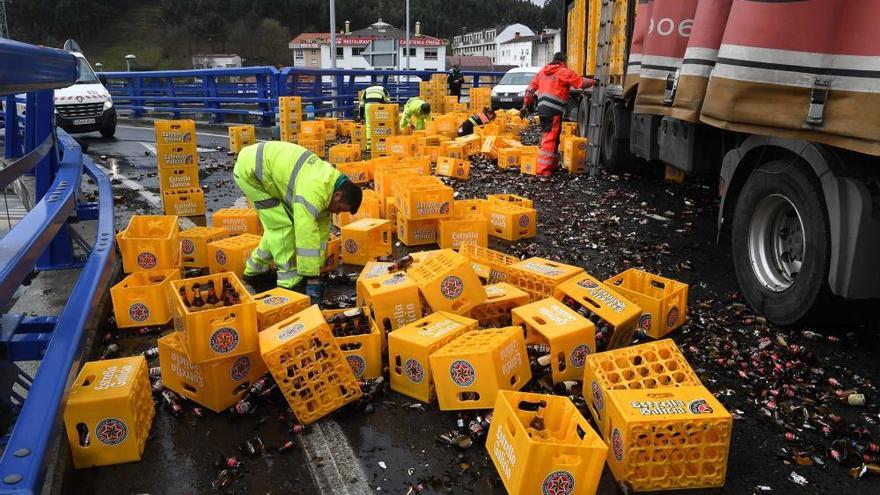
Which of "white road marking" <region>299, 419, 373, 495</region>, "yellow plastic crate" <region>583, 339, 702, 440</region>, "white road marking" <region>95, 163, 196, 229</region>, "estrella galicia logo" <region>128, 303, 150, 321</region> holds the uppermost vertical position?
"white road marking" <region>95, 163, 196, 229</region>

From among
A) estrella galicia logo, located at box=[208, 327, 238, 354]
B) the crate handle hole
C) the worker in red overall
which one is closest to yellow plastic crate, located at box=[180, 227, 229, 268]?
estrella galicia logo, located at box=[208, 327, 238, 354]

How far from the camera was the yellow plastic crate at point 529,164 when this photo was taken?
11.5m

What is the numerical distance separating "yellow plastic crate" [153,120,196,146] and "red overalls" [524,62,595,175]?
5882 millimetres

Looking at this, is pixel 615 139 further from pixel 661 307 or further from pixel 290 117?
pixel 290 117

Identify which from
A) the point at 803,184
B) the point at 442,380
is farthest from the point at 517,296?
the point at 803,184

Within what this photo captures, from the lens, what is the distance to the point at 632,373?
354cm

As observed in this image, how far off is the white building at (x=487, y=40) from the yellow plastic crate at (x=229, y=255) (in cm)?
10516

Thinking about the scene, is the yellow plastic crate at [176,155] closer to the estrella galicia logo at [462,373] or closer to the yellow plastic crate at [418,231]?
the yellow plastic crate at [418,231]

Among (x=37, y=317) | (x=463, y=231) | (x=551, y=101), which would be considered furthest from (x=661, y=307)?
(x=551, y=101)

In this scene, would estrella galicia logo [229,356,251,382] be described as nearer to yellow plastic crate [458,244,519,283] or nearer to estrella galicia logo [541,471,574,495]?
estrella galicia logo [541,471,574,495]

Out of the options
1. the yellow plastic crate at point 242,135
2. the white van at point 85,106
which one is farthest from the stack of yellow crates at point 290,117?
the white van at point 85,106

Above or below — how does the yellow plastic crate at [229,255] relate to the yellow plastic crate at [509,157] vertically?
below

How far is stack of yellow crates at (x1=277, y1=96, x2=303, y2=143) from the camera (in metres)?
15.0

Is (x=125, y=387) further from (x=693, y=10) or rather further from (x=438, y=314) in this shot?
(x=693, y=10)
